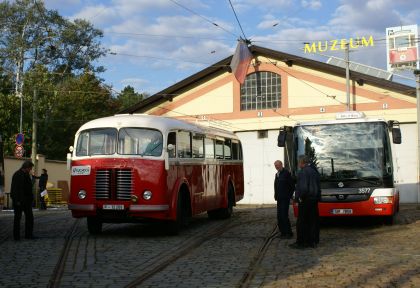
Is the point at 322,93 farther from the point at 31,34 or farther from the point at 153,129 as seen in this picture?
the point at 31,34

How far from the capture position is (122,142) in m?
12.8

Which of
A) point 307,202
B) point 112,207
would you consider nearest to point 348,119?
point 307,202

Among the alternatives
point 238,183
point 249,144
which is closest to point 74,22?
point 249,144

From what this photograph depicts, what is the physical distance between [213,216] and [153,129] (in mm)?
5848

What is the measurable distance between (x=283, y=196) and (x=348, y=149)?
9.31 feet

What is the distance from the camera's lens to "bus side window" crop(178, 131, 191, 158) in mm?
13656

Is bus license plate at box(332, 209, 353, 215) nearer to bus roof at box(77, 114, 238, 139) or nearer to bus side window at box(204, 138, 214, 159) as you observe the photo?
bus side window at box(204, 138, 214, 159)

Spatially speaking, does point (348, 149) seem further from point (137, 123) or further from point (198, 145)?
point (137, 123)

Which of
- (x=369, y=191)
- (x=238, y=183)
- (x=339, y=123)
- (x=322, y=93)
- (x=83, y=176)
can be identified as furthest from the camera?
(x=322, y=93)

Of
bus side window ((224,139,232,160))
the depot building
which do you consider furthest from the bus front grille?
the depot building

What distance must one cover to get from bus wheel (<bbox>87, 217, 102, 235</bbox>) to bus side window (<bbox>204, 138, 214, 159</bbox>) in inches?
151

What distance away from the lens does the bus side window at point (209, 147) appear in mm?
16016

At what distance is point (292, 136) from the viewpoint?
1515 cm

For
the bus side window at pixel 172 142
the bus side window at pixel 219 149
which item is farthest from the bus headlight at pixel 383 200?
the bus side window at pixel 219 149
